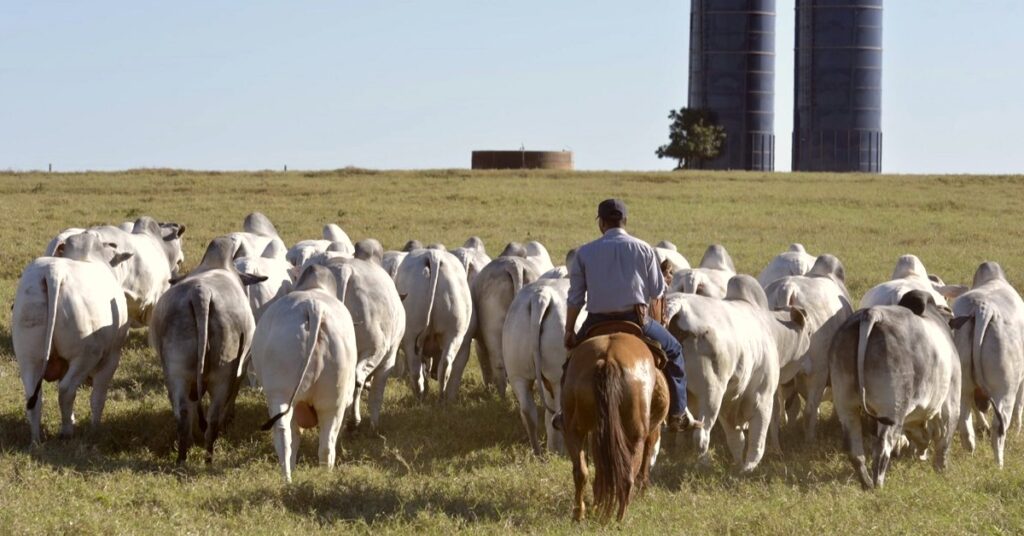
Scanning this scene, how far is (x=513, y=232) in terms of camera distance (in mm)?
29141

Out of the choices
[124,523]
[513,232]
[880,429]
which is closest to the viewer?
[124,523]

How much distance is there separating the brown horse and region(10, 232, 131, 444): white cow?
4.19 metres

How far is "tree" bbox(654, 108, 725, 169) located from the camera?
6506 cm

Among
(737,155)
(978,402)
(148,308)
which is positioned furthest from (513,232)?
(737,155)

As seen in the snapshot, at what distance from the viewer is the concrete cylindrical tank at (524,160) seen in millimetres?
59969

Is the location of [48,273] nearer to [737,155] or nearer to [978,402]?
[978,402]

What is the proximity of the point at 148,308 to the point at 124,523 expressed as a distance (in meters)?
7.23

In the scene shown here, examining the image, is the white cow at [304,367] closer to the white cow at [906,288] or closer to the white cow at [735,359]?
the white cow at [735,359]

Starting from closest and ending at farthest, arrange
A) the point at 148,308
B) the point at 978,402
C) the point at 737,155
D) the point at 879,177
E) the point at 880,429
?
the point at 880,429 → the point at 978,402 → the point at 148,308 → the point at 879,177 → the point at 737,155

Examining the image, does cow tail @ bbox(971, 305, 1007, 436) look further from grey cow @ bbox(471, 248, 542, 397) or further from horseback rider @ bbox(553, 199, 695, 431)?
grey cow @ bbox(471, 248, 542, 397)

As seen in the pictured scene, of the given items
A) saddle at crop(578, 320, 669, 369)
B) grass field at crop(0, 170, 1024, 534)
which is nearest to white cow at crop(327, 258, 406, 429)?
grass field at crop(0, 170, 1024, 534)

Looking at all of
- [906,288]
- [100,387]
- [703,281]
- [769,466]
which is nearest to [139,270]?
[100,387]

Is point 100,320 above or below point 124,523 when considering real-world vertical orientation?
above

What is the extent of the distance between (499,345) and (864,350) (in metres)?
4.49
